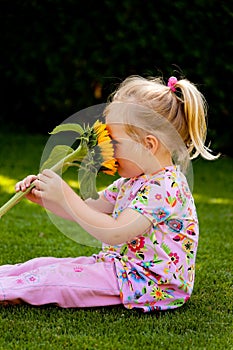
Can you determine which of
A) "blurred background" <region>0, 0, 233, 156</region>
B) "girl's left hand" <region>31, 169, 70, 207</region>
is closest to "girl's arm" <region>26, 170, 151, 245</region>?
"girl's left hand" <region>31, 169, 70, 207</region>

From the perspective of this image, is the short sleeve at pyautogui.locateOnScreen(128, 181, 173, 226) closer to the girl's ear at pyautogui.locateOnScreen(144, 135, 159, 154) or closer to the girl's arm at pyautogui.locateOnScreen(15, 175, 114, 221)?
the girl's ear at pyautogui.locateOnScreen(144, 135, 159, 154)

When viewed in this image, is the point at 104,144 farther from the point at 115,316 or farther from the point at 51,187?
the point at 115,316

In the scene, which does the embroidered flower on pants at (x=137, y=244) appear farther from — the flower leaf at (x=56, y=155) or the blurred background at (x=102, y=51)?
the blurred background at (x=102, y=51)

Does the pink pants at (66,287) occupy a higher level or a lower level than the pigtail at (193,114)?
lower

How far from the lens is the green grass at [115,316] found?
2445 mm

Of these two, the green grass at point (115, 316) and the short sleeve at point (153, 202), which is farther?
the short sleeve at point (153, 202)

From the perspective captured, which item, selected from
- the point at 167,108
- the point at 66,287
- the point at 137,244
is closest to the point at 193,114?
the point at 167,108

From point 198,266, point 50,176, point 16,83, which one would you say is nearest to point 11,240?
A: point 198,266

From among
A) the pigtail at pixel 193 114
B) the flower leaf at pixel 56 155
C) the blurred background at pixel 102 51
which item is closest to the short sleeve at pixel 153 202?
the pigtail at pixel 193 114

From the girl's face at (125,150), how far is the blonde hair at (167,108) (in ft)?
0.10

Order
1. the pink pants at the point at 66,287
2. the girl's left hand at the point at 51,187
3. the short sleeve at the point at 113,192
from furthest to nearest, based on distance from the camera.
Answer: the short sleeve at the point at 113,192 → the pink pants at the point at 66,287 → the girl's left hand at the point at 51,187

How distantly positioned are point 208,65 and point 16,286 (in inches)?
197

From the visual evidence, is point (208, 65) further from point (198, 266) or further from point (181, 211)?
point (181, 211)

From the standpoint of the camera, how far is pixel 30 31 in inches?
310
